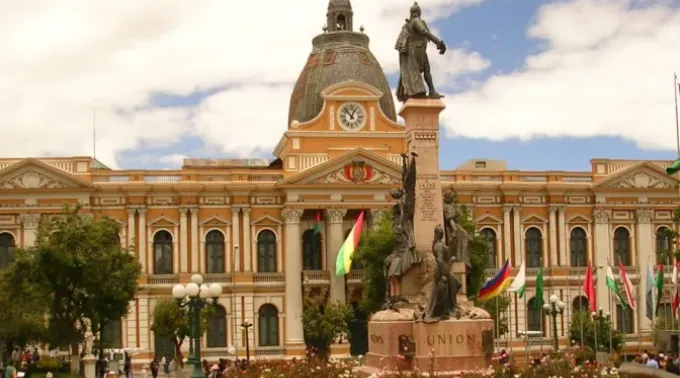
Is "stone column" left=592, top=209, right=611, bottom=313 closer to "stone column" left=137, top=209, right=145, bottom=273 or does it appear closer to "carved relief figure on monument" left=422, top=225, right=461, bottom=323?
"stone column" left=137, top=209, right=145, bottom=273

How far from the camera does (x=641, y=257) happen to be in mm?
64688

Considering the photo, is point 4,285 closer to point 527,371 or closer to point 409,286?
point 409,286

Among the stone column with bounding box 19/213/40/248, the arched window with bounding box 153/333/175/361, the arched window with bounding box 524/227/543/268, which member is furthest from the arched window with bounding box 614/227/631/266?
the stone column with bounding box 19/213/40/248

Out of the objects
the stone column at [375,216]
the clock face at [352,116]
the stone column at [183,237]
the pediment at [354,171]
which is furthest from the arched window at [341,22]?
the stone column at [183,237]

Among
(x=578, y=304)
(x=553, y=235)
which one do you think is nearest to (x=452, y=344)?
(x=553, y=235)

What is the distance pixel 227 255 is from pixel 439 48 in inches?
1463

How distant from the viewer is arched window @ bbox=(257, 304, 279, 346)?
60.9 meters

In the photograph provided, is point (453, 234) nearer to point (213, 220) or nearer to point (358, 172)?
point (358, 172)

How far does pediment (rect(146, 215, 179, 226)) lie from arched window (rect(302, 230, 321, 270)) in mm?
7048

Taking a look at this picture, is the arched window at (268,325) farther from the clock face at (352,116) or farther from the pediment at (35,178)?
the pediment at (35,178)

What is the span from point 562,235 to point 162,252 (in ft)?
73.5

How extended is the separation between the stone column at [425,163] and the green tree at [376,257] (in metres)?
27.5

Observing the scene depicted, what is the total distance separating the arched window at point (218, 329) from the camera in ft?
198

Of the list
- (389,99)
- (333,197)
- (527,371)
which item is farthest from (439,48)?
(389,99)
